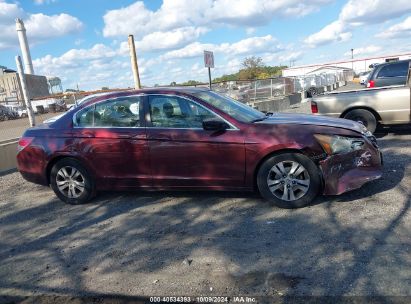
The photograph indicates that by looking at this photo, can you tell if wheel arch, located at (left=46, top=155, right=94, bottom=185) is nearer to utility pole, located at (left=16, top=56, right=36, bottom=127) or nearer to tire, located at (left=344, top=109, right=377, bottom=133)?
utility pole, located at (left=16, top=56, right=36, bottom=127)

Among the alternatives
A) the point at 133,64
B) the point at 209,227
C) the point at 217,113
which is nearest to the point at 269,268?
the point at 209,227

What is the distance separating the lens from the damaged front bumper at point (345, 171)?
4621 mm

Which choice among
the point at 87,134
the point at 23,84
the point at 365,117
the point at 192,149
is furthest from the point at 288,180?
the point at 23,84

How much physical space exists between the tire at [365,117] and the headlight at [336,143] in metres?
3.84

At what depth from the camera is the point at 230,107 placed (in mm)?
5426

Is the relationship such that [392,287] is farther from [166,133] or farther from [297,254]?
[166,133]

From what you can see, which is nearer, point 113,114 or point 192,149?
point 192,149

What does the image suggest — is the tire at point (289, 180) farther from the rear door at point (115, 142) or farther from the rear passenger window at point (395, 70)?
the rear passenger window at point (395, 70)

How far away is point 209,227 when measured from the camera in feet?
14.8

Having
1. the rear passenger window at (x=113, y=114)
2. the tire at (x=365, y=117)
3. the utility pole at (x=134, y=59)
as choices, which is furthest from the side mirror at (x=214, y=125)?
the utility pole at (x=134, y=59)

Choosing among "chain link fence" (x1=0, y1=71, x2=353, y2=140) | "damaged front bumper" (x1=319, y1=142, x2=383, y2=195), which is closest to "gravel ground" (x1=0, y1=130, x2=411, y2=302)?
"damaged front bumper" (x1=319, y1=142, x2=383, y2=195)

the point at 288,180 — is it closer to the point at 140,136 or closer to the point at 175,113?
the point at 175,113

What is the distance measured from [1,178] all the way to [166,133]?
4.79 metres

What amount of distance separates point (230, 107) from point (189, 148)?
0.90 metres
